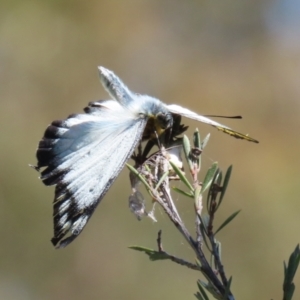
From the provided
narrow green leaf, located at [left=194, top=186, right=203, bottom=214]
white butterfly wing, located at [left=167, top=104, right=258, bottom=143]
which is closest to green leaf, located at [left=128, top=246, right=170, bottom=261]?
narrow green leaf, located at [left=194, top=186, right=203, bottom=214]

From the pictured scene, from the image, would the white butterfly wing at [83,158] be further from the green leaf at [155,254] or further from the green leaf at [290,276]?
the green leaf at [290,276]

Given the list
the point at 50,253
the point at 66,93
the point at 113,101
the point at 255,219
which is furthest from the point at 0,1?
the point at 113,101

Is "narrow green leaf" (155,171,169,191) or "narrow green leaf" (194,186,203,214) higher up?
"narrow green leaf" (155,171,169,191)

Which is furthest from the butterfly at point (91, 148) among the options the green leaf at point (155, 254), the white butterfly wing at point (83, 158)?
the green leaf at point (155, 254)

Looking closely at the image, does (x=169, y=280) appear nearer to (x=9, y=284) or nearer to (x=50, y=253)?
(x=50, y=253)

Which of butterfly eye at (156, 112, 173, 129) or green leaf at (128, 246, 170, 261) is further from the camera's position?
butterfly eye at (156, 112, 173, 129)

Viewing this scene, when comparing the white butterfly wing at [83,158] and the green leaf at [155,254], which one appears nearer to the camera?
the green leaf at [155,254]

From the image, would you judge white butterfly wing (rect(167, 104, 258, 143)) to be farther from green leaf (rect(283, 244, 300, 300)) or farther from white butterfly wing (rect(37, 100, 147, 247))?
green leaf (rect(283, 244, 300, 300))

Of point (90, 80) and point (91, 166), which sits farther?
point (90, 80)
